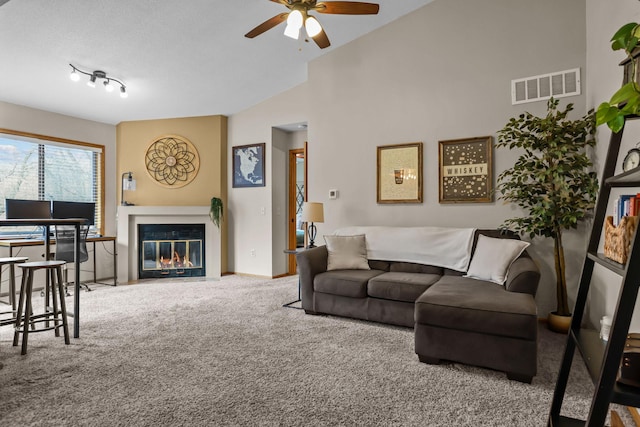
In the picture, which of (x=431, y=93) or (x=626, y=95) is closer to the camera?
(x=626, y=95)

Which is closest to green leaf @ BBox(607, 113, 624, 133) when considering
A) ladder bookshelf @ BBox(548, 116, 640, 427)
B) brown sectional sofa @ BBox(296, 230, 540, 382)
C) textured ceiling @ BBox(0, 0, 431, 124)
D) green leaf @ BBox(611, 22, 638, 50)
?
ladder bookshelf @ BBox(548, 116, 640, 427)

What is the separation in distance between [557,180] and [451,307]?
5.17 ft

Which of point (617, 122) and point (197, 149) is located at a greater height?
point (197, 149)

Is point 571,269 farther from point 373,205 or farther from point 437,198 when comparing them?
point 373,205

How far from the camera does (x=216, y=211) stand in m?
5.67

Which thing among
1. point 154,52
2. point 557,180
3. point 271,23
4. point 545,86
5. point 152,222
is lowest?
point 152,222

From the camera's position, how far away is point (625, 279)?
1052mm

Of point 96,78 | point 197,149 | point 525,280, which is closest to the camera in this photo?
point 525,280

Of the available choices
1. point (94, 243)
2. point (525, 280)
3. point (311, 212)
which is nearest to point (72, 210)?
point (94, 243)

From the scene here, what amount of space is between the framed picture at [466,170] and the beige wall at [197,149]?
11.6 feet

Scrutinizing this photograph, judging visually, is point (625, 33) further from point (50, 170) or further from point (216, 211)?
point (50, 170)

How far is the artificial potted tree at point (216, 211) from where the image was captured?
223 inches

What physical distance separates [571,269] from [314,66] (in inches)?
148

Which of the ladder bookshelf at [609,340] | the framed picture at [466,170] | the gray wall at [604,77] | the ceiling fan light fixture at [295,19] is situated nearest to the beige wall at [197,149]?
the ceiling fan light fixture at [295,19]
